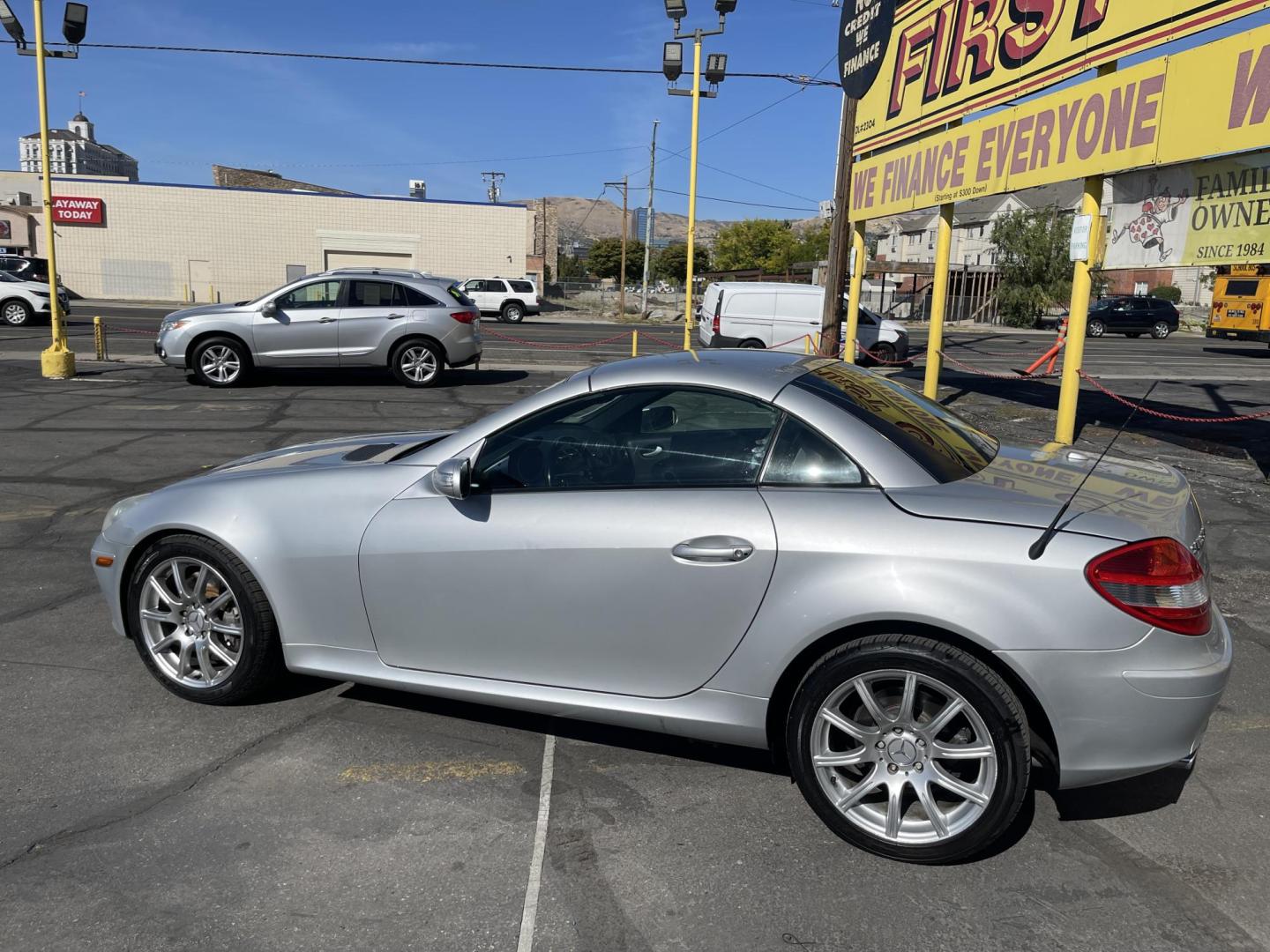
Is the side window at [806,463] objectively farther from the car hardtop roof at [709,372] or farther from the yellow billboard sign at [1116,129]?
the yellow billboard sign at [1116,129]

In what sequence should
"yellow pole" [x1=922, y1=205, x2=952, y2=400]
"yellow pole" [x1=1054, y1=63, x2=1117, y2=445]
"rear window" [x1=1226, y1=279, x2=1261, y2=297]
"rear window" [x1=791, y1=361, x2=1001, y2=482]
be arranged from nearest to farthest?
"rear window" [x1=791, y1=361, x2=1001, y2=482]
"yellow pole" [x1=1054, y1=63, x2=1117, y2=445]
"yellow pole" [x1=922, y1=205, x2=952, y2=400]
"rear window" [x1=1226, y1=279, x2=1261, y2=297]

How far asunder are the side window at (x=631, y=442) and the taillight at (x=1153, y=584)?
1.14 metres

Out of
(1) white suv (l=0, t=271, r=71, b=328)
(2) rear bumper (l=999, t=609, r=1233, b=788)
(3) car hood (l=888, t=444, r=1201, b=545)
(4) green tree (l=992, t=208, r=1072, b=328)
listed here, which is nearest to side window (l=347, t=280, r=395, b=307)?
(3) car hood (l=888, t=444, r=1201, b=545)

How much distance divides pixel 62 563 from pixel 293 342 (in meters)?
9.28

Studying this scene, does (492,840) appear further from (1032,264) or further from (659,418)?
(1032,264)

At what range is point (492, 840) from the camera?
311 cm

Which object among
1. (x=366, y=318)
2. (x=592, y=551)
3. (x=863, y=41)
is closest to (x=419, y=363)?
(x=366, y=318)

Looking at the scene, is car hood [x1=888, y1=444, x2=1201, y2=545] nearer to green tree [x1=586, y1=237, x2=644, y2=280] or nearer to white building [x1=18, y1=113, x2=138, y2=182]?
white building [x1=18, y1=113, x2=138, y2=182]

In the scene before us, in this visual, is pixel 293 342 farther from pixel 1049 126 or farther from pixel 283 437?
pixel 1049 126

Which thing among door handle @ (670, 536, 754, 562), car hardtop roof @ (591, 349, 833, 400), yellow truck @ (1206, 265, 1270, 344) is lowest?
door handle @ (670, 536, 754, 562)

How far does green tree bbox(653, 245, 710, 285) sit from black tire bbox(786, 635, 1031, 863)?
99165 millimetres

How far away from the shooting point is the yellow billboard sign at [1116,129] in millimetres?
8109

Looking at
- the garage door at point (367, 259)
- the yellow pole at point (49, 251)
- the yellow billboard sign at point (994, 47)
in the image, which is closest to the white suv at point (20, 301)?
the yellow pole at point (49, 251)

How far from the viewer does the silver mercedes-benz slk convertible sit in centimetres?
282
